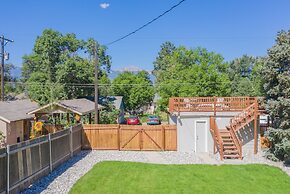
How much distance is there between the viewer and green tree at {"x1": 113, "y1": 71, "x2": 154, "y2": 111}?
172 ft

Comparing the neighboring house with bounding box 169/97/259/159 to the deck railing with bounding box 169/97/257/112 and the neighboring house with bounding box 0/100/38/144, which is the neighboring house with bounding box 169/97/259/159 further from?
the neighboring house with bounding box 0/100/38/144

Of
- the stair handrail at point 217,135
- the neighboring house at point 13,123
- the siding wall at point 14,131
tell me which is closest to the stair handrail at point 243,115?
the stair handrail at point 217,135

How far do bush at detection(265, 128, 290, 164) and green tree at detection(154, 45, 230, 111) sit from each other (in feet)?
77.5

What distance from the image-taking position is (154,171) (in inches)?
526

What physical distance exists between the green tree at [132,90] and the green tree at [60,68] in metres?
12.6

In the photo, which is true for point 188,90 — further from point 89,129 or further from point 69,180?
point 69,180

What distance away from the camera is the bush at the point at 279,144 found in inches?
558

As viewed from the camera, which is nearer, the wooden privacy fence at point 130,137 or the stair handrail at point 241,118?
A: the stair handrail at point 241,118

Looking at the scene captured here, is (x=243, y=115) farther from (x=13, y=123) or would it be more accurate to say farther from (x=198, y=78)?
(x=198, y=78)

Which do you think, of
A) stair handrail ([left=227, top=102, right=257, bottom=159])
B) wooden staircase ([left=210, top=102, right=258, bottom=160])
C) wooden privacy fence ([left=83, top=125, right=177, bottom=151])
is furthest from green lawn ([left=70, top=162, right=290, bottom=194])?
wooden privacy fence ([left=83, top=125, right=177, bottom=151])

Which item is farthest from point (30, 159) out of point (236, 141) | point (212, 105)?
point (212, 105)

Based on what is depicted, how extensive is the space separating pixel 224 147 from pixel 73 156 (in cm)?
826

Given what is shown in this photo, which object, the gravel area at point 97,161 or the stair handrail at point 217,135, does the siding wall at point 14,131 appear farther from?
the stair handrail at point 217,135

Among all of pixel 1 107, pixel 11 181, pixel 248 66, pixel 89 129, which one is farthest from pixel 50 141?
pixel 248 66
